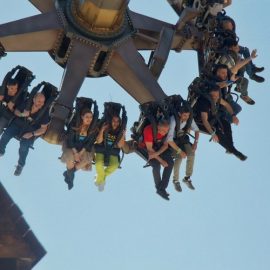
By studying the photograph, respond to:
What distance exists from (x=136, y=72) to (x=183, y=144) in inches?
110

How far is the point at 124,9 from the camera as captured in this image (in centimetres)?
3303

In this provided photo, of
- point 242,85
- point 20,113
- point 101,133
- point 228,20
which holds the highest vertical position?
point 228,20

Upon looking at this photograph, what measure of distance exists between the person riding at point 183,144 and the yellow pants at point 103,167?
1.58 meters

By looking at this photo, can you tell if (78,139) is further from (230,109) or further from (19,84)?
(230,109)

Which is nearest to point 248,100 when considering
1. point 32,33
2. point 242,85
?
point 242,85

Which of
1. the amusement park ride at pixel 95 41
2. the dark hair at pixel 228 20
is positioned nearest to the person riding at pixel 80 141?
the amusement park ride at pixel 95 41

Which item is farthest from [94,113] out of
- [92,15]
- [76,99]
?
[92,15]

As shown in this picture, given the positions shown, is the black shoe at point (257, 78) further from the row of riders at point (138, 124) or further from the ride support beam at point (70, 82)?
the ride support beam at point (70, 82)

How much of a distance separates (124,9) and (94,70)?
239 cm

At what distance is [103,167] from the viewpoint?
32.2 meters

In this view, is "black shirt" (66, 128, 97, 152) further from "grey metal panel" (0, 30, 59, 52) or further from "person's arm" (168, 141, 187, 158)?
"grey metal panel" (0, 30, 59, 52)

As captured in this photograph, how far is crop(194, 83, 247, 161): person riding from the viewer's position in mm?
33188

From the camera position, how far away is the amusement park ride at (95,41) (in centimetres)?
3297

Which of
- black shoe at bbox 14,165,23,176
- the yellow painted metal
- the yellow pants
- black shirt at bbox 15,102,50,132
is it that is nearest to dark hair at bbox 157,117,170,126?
the yellow pants
